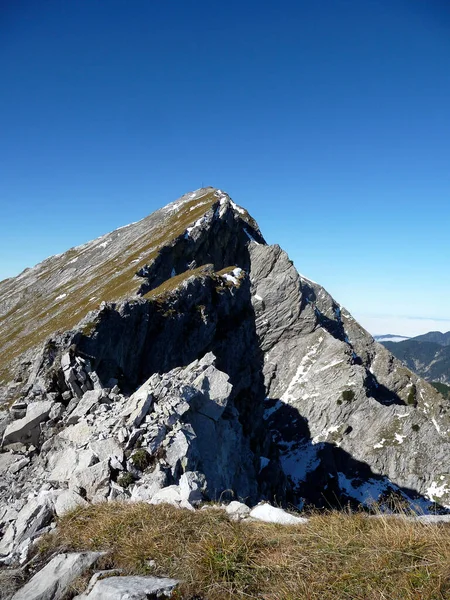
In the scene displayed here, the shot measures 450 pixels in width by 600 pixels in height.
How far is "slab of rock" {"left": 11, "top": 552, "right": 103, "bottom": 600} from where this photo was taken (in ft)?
24.6

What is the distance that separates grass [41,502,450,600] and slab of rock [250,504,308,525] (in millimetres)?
653

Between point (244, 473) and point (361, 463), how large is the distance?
7642 cm

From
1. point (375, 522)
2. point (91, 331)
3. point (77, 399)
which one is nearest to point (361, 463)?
point (91, 331)

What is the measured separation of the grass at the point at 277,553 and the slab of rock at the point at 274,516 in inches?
25.7

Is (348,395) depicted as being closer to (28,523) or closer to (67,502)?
(67,502)

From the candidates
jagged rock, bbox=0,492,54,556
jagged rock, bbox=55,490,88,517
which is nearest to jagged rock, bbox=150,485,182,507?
jagged rock, bbox=55,490,88,517

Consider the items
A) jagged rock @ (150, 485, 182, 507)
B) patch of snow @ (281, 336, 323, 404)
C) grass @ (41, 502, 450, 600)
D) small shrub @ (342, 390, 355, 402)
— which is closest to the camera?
grass @ (41, 502, 450, 600)

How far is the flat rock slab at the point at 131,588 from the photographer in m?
6.52

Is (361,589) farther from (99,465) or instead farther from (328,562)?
(99,465)

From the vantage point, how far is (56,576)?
7.73 m

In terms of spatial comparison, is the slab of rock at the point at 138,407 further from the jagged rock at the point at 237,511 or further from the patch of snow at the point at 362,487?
the patch of snow at the point at 362,487

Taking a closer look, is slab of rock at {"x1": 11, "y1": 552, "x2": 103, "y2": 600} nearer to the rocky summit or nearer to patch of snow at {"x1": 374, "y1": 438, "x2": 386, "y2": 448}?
the rocky summit

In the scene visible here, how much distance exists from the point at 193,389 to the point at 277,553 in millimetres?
13652

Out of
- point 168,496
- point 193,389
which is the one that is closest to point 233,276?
point 193,389
